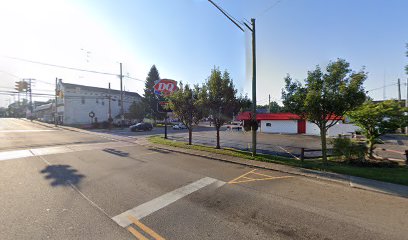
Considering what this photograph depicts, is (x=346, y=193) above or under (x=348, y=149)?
under

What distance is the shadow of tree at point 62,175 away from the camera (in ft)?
24.5

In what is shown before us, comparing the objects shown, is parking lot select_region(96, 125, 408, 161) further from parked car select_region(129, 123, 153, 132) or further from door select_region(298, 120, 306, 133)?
parked car select_region(129, 123, 153, 132)

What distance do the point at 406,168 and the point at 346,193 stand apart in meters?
5.93

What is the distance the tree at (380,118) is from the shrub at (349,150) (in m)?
1.46

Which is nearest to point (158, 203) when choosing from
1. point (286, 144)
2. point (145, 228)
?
point (145, 228)

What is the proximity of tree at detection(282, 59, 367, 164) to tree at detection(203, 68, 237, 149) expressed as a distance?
521 cm

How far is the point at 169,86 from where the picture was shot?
2544 cm

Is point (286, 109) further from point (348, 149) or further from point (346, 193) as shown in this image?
point (346, 193)

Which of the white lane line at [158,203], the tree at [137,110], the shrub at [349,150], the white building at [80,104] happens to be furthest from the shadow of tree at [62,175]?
the tree at [137,110]

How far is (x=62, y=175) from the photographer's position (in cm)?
841

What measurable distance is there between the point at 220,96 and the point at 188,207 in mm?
11067

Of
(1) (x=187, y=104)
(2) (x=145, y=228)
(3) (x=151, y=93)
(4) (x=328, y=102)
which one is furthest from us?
(3) (x=151, y=93)

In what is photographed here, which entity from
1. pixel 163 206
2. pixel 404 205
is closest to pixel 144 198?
pixel 163 206

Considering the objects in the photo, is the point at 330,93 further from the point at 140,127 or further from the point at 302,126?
the point at 140,127
